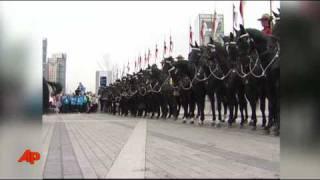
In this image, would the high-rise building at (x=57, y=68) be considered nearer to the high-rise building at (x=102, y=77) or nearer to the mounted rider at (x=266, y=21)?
the high-rise building at (x=102, y=77)

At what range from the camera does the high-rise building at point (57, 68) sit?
10.9ft

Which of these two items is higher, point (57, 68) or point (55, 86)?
point (57, 68)

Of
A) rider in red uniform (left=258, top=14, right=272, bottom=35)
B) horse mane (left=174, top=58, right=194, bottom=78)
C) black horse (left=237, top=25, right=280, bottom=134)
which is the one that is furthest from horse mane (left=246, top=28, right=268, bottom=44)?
horse mane (left=174, top=58, right=194, bottom=78)

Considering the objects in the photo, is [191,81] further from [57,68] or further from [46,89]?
[46,89]

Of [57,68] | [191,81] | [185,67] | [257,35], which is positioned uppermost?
[257,35]

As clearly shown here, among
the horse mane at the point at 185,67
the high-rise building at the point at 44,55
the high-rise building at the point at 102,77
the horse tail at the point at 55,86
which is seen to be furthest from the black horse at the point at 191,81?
the high-rise building at the point at 44,55

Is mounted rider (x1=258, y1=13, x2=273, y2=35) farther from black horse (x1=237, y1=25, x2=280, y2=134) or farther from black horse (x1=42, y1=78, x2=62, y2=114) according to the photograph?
black horse (x1=42, y1=78, x2=62, y2=114)

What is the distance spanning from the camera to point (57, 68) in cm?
356

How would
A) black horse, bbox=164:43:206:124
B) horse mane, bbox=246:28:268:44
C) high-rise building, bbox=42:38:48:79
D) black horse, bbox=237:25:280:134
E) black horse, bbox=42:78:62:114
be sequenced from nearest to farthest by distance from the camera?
high-rise building, bbox=42:38:48:79
black horse, bbox=42:78:62:114
black horse, bbox=237:25:280:134
horse mane, bbox=246:28:268:44
black horse, bbox=164:43:206:124

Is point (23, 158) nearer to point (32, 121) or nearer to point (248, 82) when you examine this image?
point (32, 121)

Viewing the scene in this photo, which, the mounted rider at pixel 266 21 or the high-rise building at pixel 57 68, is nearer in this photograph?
the high-rise building at pixel 57 68

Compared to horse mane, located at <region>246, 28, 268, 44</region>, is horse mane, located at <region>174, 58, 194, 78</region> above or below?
below

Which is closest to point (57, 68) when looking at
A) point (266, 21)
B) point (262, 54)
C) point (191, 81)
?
point (266, 21)

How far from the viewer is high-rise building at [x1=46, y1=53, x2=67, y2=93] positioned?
332cm
